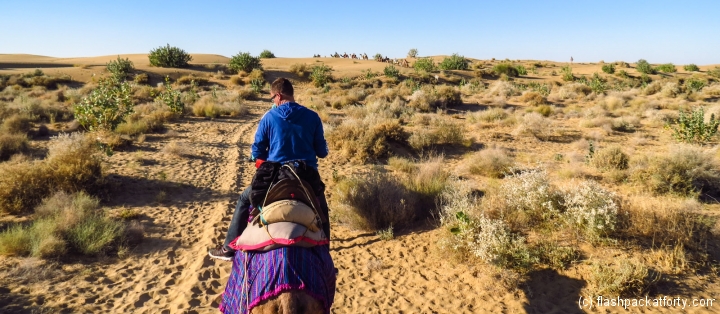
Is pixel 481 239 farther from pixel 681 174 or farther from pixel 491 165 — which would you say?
pixel 681 174

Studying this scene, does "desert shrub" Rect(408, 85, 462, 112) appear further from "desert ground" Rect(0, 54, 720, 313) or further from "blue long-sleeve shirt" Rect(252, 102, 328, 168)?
"blue long-sleeve shirt" Rect(252, 102, 328, 168)

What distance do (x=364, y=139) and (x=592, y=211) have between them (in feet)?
22.7

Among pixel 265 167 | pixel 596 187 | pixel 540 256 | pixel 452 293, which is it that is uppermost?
pixel 265 167

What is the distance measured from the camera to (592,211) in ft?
15.6

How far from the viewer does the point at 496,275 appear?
4645mm

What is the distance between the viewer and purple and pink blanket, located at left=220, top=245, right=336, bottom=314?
242 cm

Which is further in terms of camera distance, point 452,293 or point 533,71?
point 533,71

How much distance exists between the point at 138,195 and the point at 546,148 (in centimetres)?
1145

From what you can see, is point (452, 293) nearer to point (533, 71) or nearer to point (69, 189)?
point (69, 189)

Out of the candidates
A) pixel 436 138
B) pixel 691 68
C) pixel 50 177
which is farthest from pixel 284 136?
pixel 691 68

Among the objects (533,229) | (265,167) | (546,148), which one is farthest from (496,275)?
(546,148)

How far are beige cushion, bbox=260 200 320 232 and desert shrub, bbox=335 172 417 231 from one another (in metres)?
3.42

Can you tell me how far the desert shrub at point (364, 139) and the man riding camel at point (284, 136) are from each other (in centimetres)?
657

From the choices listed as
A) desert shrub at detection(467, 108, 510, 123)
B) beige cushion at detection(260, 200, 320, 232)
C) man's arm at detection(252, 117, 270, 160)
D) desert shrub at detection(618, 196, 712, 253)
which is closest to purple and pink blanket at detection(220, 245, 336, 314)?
beige cushion at detection(260, 200, 320, 232)
